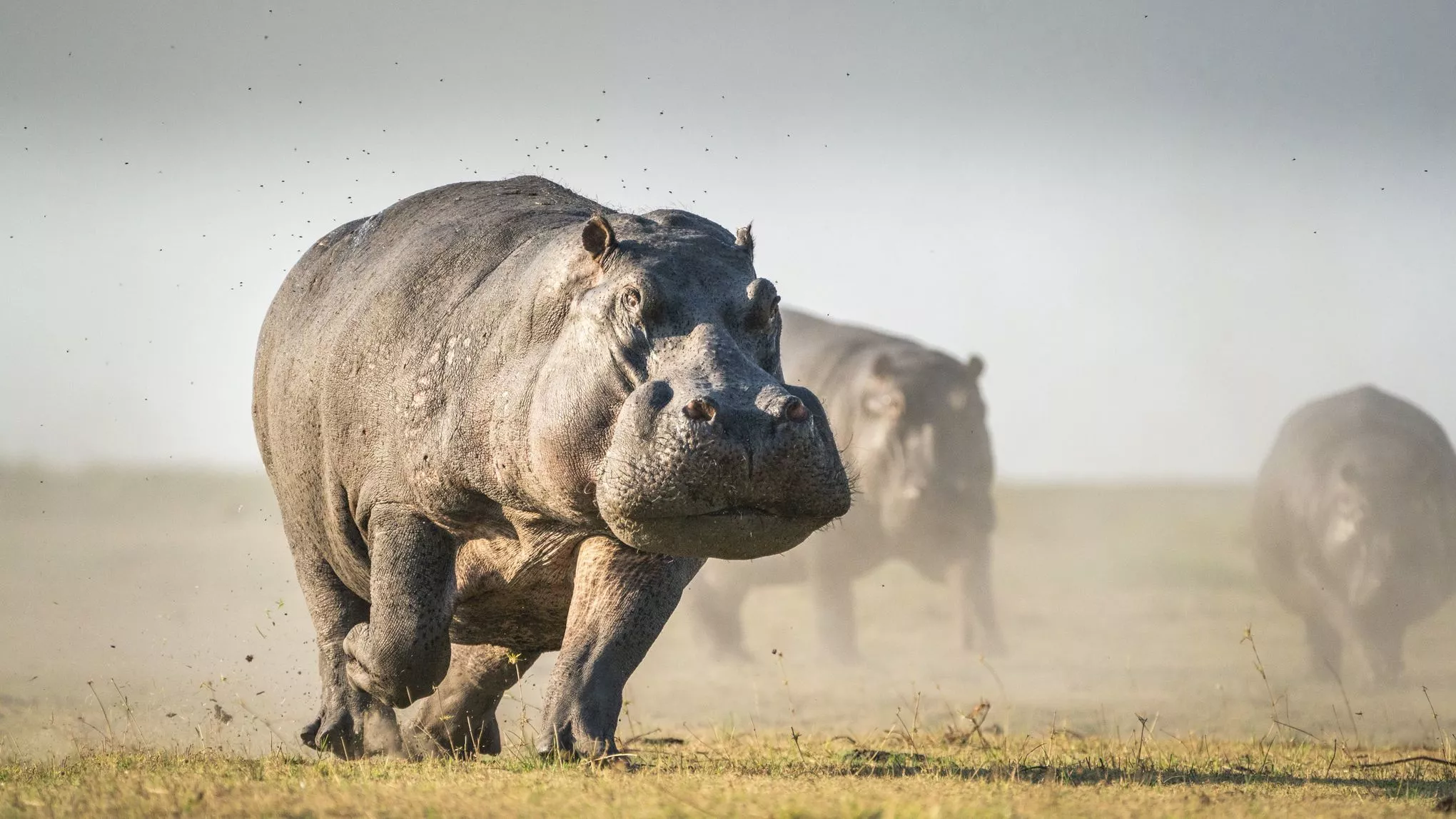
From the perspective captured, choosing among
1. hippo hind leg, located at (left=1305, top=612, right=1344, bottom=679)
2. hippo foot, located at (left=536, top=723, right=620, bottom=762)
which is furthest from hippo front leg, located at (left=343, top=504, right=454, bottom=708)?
hippo hind leg, located at (left=1305, top=612, right=1344, bottom=679)

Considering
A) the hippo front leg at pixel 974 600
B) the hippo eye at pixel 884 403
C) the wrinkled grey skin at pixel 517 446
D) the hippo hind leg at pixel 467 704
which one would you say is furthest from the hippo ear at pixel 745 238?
the hippo front leg at pixel 974 600

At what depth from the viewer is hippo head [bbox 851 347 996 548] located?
1641 centimetres

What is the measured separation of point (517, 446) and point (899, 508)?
35.9ft

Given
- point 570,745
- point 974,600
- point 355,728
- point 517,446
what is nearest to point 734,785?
point 570,745

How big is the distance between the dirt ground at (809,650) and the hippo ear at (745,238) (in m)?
2.15

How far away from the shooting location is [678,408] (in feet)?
16.1

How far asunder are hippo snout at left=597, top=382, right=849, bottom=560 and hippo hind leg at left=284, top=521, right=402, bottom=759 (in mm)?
2502

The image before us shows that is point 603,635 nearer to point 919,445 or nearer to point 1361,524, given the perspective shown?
point 1361,524

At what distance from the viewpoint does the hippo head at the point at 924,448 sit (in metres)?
16.4

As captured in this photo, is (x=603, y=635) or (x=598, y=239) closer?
(x=598, y=239)

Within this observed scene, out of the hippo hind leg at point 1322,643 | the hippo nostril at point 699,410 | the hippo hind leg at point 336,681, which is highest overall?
the hippo nostril at point 699,410

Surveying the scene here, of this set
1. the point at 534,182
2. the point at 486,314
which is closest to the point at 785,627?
the point at 534,182

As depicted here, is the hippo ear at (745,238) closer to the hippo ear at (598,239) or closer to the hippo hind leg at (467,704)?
the hippo ear at (598,239)

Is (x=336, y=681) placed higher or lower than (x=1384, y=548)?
lower
